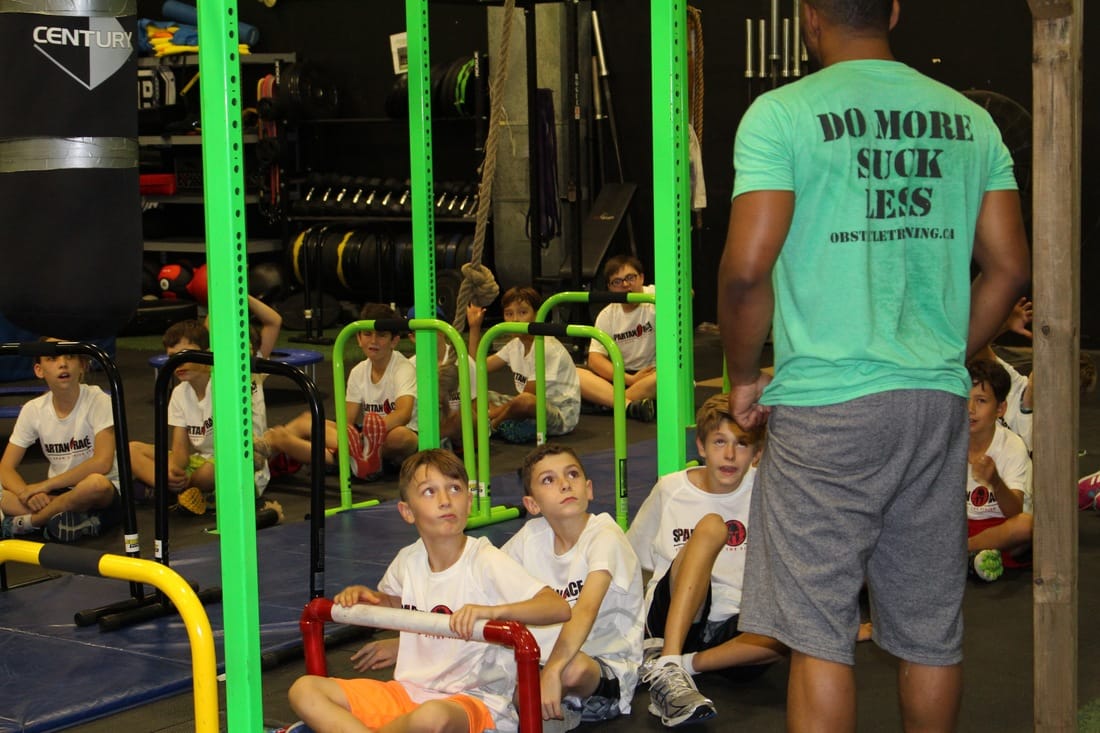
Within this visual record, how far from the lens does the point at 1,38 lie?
128 inches

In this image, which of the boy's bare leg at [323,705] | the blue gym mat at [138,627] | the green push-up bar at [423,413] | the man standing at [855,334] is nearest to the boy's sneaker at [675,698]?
the boy's bare leg at [323,705]

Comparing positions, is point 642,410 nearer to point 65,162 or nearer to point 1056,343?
point 65,162

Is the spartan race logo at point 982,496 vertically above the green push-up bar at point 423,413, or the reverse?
the green push-up bar at point 423,413

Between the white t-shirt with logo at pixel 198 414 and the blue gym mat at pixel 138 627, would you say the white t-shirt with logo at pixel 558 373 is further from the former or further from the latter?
the white t-shirt with logo at pixel 198 414

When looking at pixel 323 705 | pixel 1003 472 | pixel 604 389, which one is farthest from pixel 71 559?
pixel 604 389

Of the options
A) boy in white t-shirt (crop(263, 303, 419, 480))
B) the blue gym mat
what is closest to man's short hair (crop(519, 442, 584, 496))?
the blue gym mat

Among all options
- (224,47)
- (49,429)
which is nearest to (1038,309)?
(224,47)

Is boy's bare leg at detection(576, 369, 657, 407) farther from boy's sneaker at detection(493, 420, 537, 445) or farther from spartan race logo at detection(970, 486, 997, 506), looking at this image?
spartan race logo at detection(970, 486, 997, 506)

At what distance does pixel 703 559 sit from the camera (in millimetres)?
3764

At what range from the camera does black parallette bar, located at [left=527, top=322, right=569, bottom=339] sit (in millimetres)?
5203

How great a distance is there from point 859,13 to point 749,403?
0.74 m

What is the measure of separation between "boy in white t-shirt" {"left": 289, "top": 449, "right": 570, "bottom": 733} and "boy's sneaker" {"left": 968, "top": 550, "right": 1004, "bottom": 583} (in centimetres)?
206

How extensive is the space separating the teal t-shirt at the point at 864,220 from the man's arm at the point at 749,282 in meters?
0.03

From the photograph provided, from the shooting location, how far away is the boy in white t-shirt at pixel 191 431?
20.1 feet
